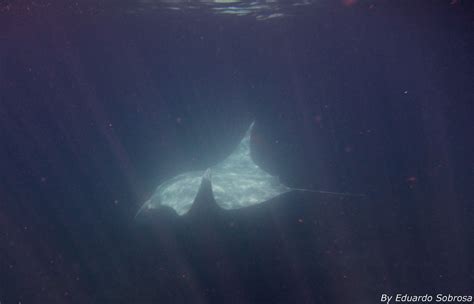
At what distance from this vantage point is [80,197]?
14445mm

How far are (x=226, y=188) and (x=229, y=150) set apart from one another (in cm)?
811

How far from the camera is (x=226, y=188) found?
888cm

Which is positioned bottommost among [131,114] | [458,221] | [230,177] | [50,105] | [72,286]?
[458,221]

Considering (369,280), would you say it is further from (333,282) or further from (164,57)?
(164,57)

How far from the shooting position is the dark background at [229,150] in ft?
28.1

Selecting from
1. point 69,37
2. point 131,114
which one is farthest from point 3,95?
point 131,114

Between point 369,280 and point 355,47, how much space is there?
2634cm

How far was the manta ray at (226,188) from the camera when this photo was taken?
8.27 meters

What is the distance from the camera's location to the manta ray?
8.27 metres

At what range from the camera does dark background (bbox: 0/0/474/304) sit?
855cm

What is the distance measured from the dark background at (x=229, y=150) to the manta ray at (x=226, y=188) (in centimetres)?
67

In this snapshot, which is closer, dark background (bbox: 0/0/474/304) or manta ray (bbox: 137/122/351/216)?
manta ray (bbox: 137/122/351/216)

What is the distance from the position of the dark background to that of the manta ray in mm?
672

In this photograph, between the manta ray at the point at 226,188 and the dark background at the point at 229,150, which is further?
the dark background at the point at 229,150
